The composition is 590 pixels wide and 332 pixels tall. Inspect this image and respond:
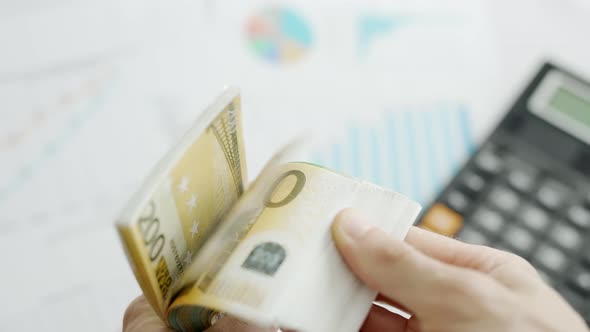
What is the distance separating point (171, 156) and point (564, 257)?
370 millimetres

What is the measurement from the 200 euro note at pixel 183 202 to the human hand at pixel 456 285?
6 centimetres

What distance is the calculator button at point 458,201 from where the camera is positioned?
48 cm

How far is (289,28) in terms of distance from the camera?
0.55m

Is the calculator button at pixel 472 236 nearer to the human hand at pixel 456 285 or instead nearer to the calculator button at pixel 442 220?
the calculator button at pixel 442 220

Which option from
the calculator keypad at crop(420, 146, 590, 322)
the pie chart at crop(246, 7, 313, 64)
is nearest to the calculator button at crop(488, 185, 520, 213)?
the calculator keypad at crop(420, 146, 590, 322)

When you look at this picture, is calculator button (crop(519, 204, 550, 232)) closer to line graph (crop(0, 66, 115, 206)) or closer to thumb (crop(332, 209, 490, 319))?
thumb (crop(332, 209, 490, 319))

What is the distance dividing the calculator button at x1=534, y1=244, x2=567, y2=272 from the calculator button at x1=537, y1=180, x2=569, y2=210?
39mm

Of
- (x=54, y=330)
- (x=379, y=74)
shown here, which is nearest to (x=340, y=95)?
(x=379, y=74)

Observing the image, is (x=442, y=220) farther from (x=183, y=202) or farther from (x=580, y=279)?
(x=183, y=202)

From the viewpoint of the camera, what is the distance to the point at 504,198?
1.62 feet

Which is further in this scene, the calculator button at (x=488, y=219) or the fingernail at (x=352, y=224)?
the calculator button at (x=488, y=219)

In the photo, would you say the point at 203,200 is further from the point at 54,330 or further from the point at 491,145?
the point at 491,145

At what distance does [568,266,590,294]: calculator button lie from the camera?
1.52ft

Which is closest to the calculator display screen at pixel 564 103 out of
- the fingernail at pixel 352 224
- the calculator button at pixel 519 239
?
the calculator button at pixel 519 239
